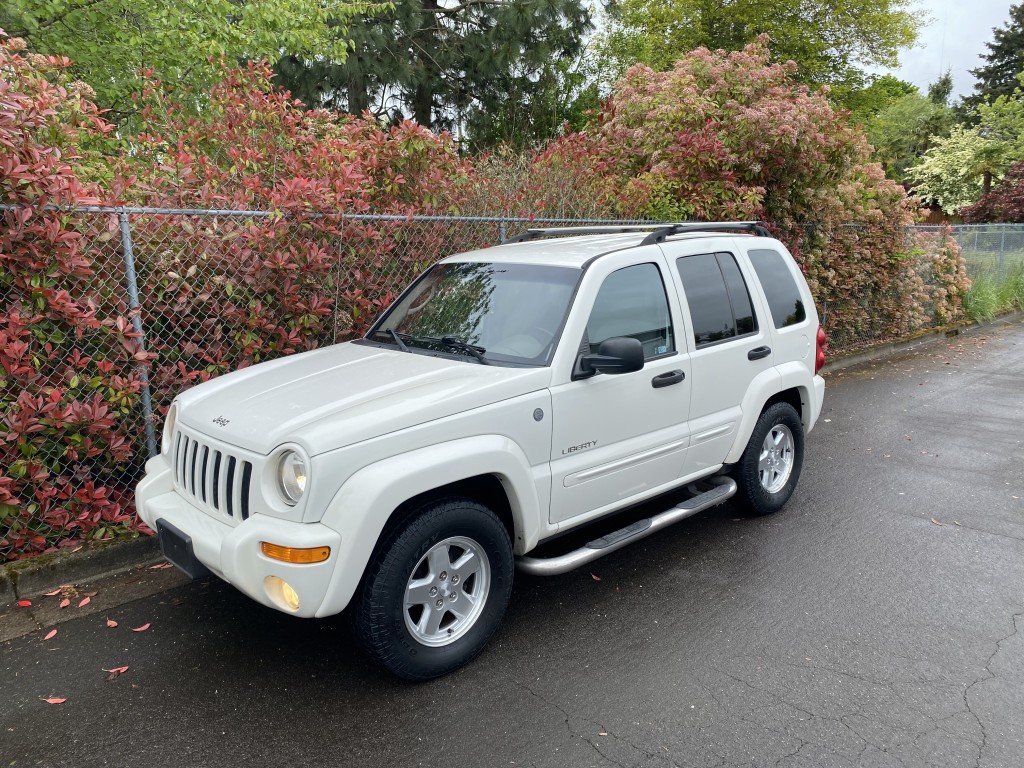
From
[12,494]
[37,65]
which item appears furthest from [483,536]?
[37,65]

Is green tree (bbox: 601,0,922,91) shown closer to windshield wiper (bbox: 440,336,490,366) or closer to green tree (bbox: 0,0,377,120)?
green tree (bbox: 0,0,377,120)

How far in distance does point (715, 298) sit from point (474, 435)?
2087 mm

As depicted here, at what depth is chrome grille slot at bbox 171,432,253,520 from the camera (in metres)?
3.25

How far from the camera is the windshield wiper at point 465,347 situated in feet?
12.8

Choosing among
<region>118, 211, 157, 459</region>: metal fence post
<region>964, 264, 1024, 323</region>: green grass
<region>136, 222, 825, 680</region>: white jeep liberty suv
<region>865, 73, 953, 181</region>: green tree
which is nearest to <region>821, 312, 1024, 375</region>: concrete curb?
<region>964, 264, 1024, 323</region>: green grass

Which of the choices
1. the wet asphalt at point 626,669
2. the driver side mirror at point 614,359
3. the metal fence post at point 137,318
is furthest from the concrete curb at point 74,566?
the driver side mirror at point 614,359

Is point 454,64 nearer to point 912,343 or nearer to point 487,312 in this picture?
point 912,343

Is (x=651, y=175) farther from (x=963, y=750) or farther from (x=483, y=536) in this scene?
(x=963, y=750)

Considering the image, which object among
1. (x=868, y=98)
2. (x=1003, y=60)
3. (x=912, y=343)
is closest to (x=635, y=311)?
(x=912, y=343)

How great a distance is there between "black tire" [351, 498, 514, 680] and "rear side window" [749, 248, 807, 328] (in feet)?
8.92

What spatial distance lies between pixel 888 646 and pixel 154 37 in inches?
423

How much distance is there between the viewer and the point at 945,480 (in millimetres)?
6199

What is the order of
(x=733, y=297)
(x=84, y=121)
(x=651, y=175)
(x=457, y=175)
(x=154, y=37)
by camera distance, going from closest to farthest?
(x=733, y=297) < (x=84, y=121) < (x=457, y=175) < (x=651, y=175) < (x=154, y=37)

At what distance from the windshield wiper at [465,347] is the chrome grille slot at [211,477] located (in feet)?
4.09
